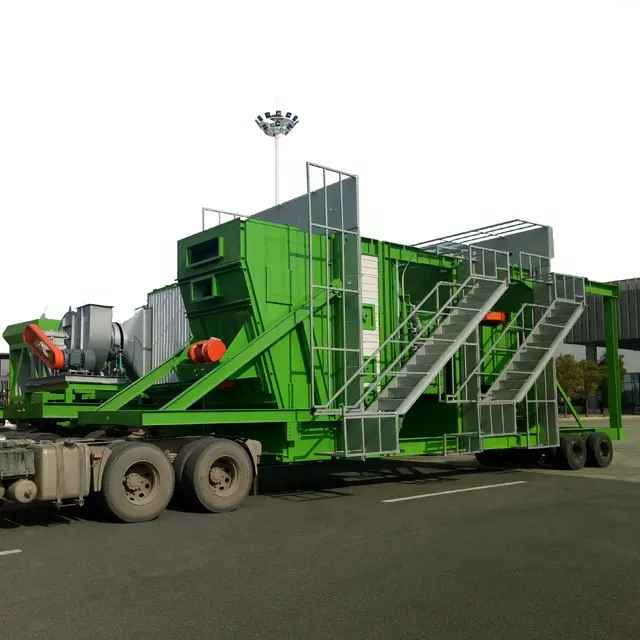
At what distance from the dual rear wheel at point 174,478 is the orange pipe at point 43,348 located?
4.19 metres

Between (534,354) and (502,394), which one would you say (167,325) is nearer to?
(502,394)

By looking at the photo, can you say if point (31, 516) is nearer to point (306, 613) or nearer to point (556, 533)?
point (306, 613)

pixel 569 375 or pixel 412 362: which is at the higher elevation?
pixel 412 362

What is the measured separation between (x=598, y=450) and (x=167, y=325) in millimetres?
10204

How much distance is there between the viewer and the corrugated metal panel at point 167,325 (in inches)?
619

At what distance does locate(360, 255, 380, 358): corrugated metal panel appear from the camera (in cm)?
1406

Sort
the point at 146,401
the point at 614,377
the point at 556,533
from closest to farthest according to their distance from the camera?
the point at 556,533 → the point at 146,401 → the point at 614,377

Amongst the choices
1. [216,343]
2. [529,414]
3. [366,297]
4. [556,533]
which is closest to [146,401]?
[216,343]

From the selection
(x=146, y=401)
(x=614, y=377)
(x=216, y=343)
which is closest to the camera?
(x=216, y=343)

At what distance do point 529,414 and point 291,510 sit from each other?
278 inches

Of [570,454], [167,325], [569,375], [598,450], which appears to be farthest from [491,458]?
[569,375]

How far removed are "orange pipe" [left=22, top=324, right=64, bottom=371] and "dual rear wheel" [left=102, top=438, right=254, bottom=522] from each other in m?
4.19

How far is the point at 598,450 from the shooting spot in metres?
17.4

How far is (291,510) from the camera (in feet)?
36.5
